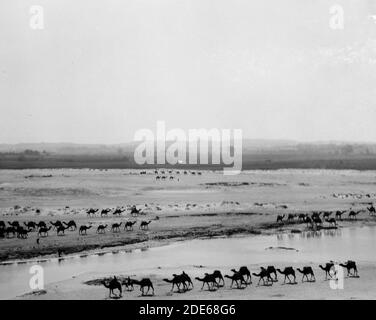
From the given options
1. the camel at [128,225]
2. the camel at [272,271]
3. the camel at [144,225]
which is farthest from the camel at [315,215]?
the camel at [128,225]

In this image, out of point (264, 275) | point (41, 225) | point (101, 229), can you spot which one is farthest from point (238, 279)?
point (41, 225)

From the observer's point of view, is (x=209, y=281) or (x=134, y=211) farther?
(x=134, y=211)

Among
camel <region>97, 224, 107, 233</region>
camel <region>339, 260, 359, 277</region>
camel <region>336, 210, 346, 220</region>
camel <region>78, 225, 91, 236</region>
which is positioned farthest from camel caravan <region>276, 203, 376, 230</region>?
camel <region>78, 225, 91, 236</region>

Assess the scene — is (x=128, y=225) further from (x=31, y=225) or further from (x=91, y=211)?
(x=31, y=225)

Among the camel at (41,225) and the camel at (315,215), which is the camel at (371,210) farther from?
the camel at (41,225)

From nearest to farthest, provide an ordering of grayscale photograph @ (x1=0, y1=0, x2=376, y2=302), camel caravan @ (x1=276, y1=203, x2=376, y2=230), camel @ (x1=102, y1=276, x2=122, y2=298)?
1. camel @ (x1=102, y1=276, x2=122, y2=298)
2. grayscale photograph @ (x1=0, y1=0, x2=376, y2=302)
3. camel caravan @ (x1=276, y1=203, x2=376, y2=230)

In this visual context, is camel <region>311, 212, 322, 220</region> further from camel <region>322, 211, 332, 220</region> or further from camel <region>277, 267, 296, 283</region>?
camel <region>277, 267, 296, 283</region>

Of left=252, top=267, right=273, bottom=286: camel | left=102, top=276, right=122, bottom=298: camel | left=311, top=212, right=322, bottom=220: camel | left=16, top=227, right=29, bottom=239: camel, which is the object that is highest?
left=311, top=212, right=322, bottom=220: camel
